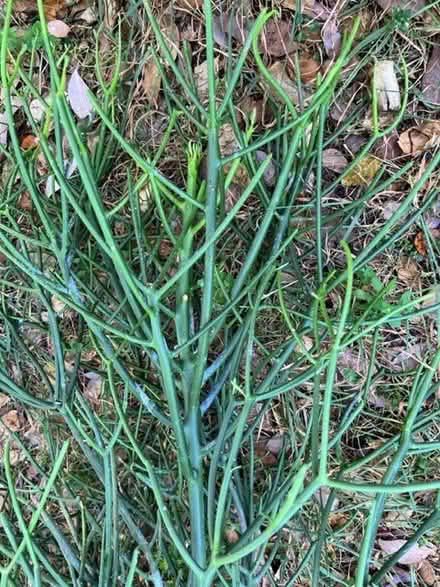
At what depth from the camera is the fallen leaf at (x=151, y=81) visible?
0.97 metres

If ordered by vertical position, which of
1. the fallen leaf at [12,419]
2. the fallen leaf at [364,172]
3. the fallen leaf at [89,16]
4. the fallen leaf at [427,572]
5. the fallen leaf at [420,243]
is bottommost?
the fallen leaf at [427,572]

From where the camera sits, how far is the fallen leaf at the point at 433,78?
0.92 metres

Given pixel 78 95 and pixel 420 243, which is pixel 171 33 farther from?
pixel 420 243

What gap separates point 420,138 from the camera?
92cm

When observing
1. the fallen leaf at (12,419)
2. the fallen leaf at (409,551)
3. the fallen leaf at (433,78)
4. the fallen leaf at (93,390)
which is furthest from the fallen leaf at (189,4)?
the fallen leaf at (409,551)

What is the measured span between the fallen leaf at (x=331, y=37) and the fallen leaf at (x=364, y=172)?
19cm

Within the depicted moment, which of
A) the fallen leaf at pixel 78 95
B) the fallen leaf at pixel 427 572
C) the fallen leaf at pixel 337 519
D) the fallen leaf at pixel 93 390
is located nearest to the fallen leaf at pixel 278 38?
the fallen leaf at pixel 78 95

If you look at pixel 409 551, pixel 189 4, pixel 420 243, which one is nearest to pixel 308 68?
pixel 189 4

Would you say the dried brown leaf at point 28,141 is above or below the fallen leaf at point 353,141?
above

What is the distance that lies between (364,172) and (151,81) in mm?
415

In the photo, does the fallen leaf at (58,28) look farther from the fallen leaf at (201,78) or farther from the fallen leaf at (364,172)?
the fallen leaf at (364,172)

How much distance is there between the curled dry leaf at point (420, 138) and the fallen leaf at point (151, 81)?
44 cm

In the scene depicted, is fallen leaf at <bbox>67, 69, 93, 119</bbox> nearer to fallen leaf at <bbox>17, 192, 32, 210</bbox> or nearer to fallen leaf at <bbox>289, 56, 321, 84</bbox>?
fallen leaf at <bbox>17, 192, 32, 210</bbox>

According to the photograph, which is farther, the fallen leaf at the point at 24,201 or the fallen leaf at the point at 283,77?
the fallen leaf at the point at 24,201
